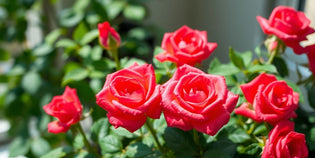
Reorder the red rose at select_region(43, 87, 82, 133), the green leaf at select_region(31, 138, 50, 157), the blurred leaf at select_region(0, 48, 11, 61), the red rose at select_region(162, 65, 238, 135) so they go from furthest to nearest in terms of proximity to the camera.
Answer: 1. the blurred leaf at select_region(0, 48, 11, 61)
2. the green leaf at select_region(31, 138, 50, 157)
3. the red rose at select_region(43, 87, 82, 133)
4. the red rose at select_region(162, 65, 238, 135)

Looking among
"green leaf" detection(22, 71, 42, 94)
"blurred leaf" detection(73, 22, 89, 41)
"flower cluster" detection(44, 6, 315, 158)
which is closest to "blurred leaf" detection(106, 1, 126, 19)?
"blurred leaf" detection(73, 22, 89, 41)

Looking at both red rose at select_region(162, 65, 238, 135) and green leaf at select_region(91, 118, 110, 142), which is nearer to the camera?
red rose at select_region(162, 65, 238, 135)

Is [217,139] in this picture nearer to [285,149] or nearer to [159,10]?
[285,149]

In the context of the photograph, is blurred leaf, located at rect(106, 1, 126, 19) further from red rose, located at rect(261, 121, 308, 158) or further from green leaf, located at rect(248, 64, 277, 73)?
red rose, located at rect(261, 121, 308, 158)

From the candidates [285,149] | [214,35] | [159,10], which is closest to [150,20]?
[159,10]

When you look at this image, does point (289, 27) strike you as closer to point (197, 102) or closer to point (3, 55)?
point (197, 102)

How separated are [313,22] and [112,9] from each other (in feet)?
1.77

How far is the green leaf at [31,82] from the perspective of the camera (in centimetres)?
87

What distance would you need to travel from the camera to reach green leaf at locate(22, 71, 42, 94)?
0.87 meters

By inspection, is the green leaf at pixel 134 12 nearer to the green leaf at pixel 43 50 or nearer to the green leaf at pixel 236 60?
the green leaf at pixel 43 50

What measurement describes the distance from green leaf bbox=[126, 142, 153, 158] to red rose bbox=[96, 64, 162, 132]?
82mm

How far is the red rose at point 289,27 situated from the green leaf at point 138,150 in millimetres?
243

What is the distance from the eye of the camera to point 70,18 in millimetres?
871

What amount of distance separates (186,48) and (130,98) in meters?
0.14
